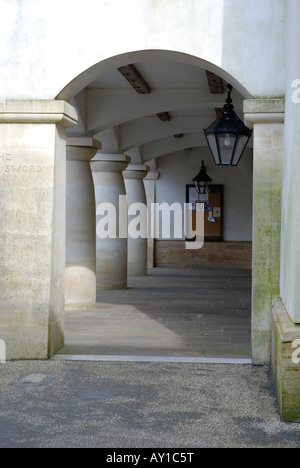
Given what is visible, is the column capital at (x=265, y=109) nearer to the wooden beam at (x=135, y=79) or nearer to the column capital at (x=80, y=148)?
the wooden beam at (x=135, y=79)

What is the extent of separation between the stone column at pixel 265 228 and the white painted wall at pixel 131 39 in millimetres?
472

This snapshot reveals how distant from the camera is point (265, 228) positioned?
6.46 metres

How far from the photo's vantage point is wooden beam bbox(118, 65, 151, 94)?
9.46 meters

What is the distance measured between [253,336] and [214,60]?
2.81m

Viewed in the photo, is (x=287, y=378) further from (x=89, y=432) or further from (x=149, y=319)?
(x=149, y=319)

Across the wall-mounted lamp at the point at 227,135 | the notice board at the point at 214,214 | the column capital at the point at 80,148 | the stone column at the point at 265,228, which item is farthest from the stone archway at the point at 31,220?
the notice board at the point at 214,214

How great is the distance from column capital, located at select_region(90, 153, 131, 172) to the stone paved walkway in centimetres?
265

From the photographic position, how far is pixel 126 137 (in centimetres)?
1391

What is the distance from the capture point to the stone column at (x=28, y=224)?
6.64 m

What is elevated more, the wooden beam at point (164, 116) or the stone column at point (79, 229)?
the wooden beam at point (164, 116)

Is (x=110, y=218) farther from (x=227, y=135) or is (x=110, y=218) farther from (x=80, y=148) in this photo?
(x=227, y=135)

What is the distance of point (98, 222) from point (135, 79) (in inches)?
175

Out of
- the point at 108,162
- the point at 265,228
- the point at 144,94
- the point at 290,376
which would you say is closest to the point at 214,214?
the point at 108,162
